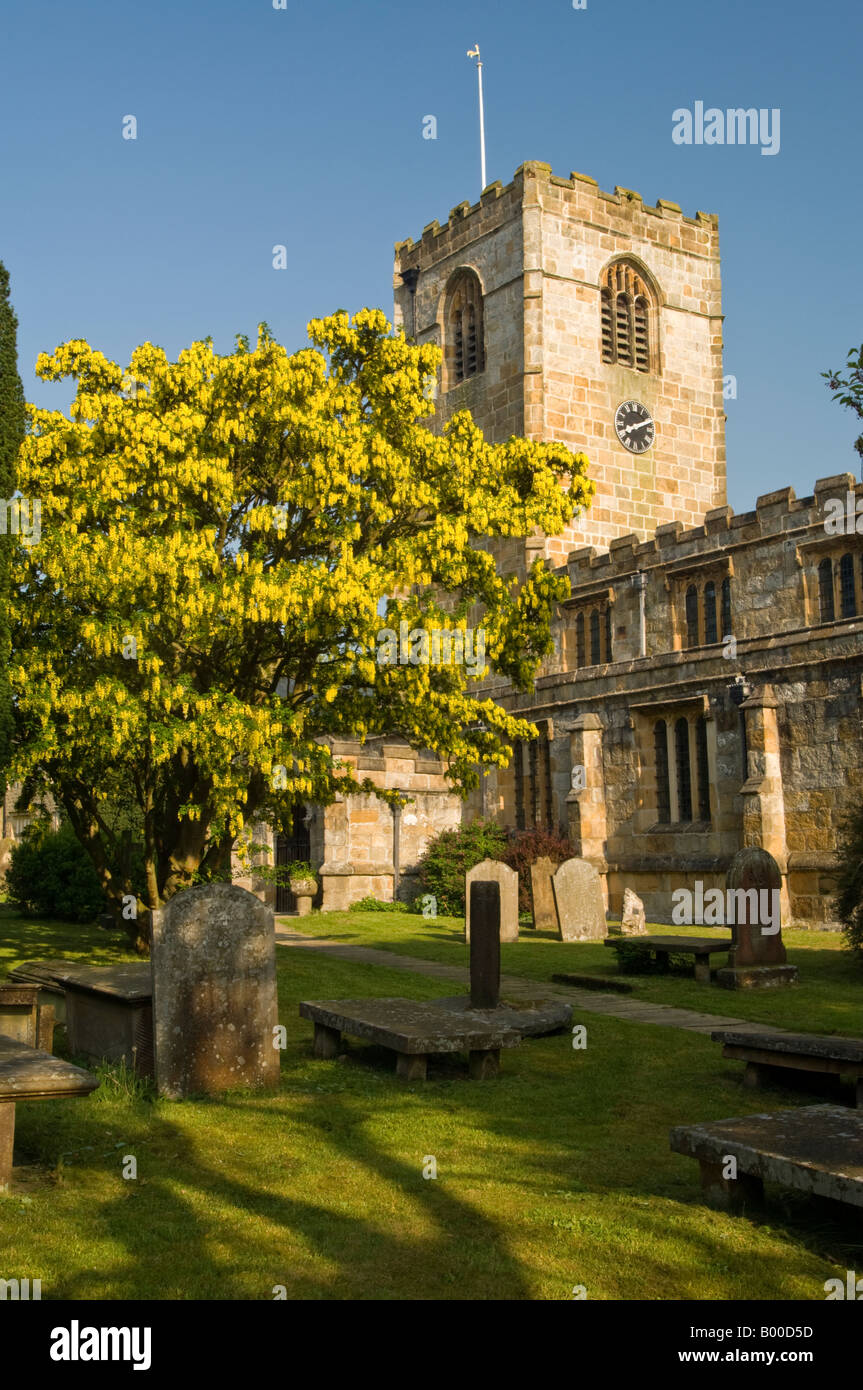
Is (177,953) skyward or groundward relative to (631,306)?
groundward

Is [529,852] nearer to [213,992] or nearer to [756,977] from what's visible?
[756,977]

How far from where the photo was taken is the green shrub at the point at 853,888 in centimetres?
1446

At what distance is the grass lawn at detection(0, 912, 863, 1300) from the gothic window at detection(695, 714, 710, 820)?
632 inches

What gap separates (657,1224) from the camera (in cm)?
514

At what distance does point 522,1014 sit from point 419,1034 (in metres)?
1.93

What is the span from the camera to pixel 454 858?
2661 centimetres

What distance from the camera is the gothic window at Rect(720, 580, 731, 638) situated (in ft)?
81.6

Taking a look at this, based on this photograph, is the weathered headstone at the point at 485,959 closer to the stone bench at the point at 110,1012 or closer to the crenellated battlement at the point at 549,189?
the stone bench at the point at 110,1012

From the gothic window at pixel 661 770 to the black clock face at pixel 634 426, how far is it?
15.3 metres

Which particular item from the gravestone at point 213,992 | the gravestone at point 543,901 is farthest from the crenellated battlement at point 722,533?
the gravestone at point 213,992

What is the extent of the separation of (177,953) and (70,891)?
57.5 feet
